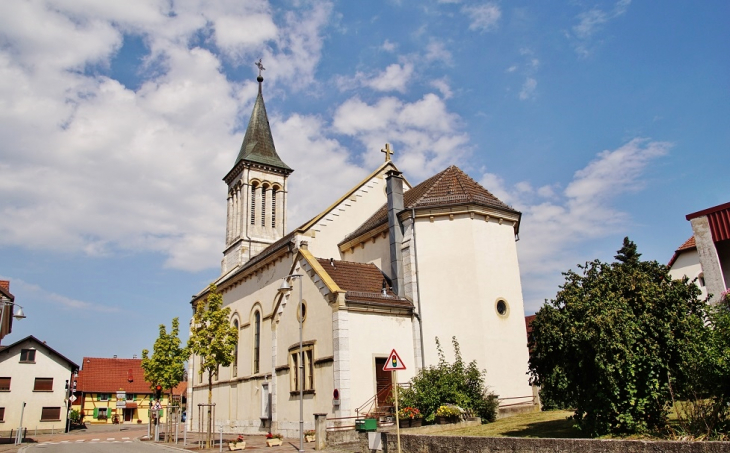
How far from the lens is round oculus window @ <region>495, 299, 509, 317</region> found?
2361cm

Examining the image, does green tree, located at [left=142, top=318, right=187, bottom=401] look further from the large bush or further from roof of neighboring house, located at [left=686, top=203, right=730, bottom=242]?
roof of neighboring house, located at [left=686, top=203, right=730, bottom=242]

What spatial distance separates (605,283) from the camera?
13.0 m

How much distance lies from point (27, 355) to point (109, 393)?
1533 centimetres

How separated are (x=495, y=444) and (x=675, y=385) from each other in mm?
3960

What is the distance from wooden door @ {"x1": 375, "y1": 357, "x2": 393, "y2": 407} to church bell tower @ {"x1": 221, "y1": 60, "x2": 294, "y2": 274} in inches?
1085

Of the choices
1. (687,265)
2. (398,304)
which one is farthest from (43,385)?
(687,265)

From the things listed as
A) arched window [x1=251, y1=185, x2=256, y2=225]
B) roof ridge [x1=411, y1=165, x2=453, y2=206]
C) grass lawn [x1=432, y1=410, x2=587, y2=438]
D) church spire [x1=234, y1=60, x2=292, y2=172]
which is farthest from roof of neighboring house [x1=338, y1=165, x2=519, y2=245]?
church spire [x1=234, y1=60, x2=292, y2=172]

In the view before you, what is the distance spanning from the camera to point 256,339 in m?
33.1

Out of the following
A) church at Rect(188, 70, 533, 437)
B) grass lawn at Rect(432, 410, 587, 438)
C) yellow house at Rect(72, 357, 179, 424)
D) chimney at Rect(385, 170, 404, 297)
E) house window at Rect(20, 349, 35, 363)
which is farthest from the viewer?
yellow house at Rect(72, 357, 179, 424)

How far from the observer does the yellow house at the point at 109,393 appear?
62000 mm

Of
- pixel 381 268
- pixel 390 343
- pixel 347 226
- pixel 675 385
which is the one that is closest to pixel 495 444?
pixel 675 385

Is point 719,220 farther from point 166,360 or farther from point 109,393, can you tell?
point 109,393

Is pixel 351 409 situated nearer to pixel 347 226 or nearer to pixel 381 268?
pixel 381 268

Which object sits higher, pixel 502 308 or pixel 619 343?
pixel 502 308
